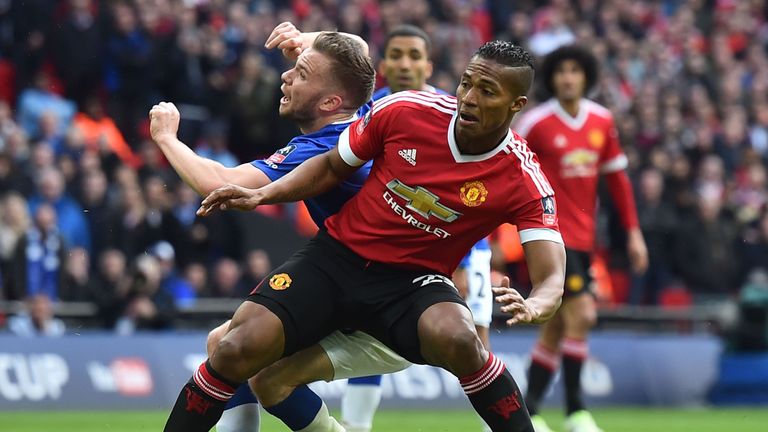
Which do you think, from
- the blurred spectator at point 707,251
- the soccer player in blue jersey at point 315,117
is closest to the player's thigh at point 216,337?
the soccer player in blue jersey at point 315,117

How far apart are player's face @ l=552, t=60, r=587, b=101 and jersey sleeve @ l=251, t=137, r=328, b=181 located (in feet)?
16.4

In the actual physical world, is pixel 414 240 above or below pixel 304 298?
above

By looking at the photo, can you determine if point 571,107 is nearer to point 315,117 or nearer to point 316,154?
point 315,117

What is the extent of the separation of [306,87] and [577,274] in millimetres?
4533

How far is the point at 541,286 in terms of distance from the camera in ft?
21.7

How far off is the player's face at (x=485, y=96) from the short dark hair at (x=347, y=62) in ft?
2.68

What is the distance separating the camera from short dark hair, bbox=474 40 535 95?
670 cm

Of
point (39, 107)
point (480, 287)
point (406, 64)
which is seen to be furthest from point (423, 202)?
point (39, 107)

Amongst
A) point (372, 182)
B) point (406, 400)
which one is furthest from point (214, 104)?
point (372, 182)

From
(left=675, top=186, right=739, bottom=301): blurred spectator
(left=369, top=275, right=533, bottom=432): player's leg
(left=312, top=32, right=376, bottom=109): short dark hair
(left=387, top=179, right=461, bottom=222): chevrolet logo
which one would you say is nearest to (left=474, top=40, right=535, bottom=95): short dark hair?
(left=387, top=179, right=461, bottom=222): chevrolet logo

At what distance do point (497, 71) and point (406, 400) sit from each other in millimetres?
8781

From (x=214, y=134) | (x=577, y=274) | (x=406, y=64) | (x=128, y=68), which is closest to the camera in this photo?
(x=406, y=64)

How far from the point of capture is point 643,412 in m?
15.5

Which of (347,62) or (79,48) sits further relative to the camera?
(79,48)
